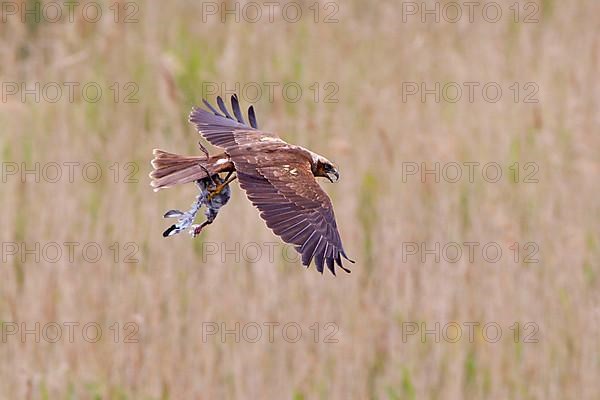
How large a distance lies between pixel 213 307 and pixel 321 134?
0.85 metres

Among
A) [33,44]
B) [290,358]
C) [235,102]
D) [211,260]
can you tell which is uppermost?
[33,44]

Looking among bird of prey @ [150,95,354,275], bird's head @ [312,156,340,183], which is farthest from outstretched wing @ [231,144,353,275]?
bird's head @ [312,156,340,183]

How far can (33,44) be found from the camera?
5500 millimetres

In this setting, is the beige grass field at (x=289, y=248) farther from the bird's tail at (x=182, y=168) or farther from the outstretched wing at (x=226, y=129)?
the bird's tail at (x=182, y=168)

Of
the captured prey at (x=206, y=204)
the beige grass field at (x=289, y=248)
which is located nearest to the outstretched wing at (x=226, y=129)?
the captured prey at (x=206, y=204)

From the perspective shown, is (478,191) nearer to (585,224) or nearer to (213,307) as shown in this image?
(585,224)

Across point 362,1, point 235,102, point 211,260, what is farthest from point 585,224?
point 235,102

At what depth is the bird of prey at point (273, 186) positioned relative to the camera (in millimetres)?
2400

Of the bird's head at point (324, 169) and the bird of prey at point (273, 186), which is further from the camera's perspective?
the bird's head at point (324, 169)

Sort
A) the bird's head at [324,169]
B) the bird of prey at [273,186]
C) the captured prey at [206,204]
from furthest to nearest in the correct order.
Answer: the bird's head at [324,169], the bird of prey at [273,186], the captured prey at [206,204]

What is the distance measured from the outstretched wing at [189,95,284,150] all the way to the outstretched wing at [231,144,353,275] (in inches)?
6.7

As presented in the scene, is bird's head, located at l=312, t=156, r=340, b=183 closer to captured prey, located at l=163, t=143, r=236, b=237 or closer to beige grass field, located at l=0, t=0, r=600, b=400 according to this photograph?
captured prey, located at l=163, t=143, r=236, b=237

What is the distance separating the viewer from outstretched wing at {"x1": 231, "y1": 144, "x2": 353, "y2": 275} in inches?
94.7

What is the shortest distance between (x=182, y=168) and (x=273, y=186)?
0.32 metres
